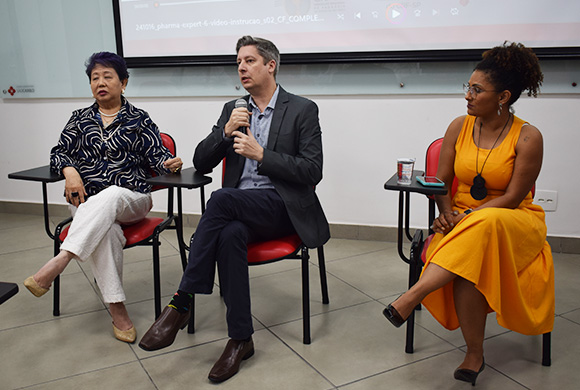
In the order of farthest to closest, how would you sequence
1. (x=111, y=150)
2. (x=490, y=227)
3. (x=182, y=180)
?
(x=111, y=150) < (x=182, y=180) < (x=490, y=227)

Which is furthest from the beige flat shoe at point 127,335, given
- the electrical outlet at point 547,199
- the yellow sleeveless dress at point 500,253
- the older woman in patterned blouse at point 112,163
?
the electrical outlet at point 547,199

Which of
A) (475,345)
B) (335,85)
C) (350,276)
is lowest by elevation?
(350,276)

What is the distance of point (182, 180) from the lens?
2.09 metres

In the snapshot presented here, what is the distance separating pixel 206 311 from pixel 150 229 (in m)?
0.47

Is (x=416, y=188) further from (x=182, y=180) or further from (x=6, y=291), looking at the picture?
(x=6, y=291)

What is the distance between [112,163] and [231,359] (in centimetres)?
104

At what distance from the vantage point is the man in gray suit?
1.92 meters

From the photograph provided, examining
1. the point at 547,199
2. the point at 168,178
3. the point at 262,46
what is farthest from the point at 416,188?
the point at 547,199

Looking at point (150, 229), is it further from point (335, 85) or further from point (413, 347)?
point (335, 85)

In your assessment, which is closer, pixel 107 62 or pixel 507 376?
pixel 507 376

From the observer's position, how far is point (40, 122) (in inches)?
156

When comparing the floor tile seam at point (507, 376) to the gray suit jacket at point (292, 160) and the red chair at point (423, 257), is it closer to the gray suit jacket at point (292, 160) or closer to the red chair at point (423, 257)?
the red chair at point (423, 257)

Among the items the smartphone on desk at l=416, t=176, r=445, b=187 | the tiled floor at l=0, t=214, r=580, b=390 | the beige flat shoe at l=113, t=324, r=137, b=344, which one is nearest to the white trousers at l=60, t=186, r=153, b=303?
the beige flat shoe at l=113, t=324, r=137, b=344

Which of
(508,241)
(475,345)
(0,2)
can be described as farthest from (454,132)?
(0,2)
